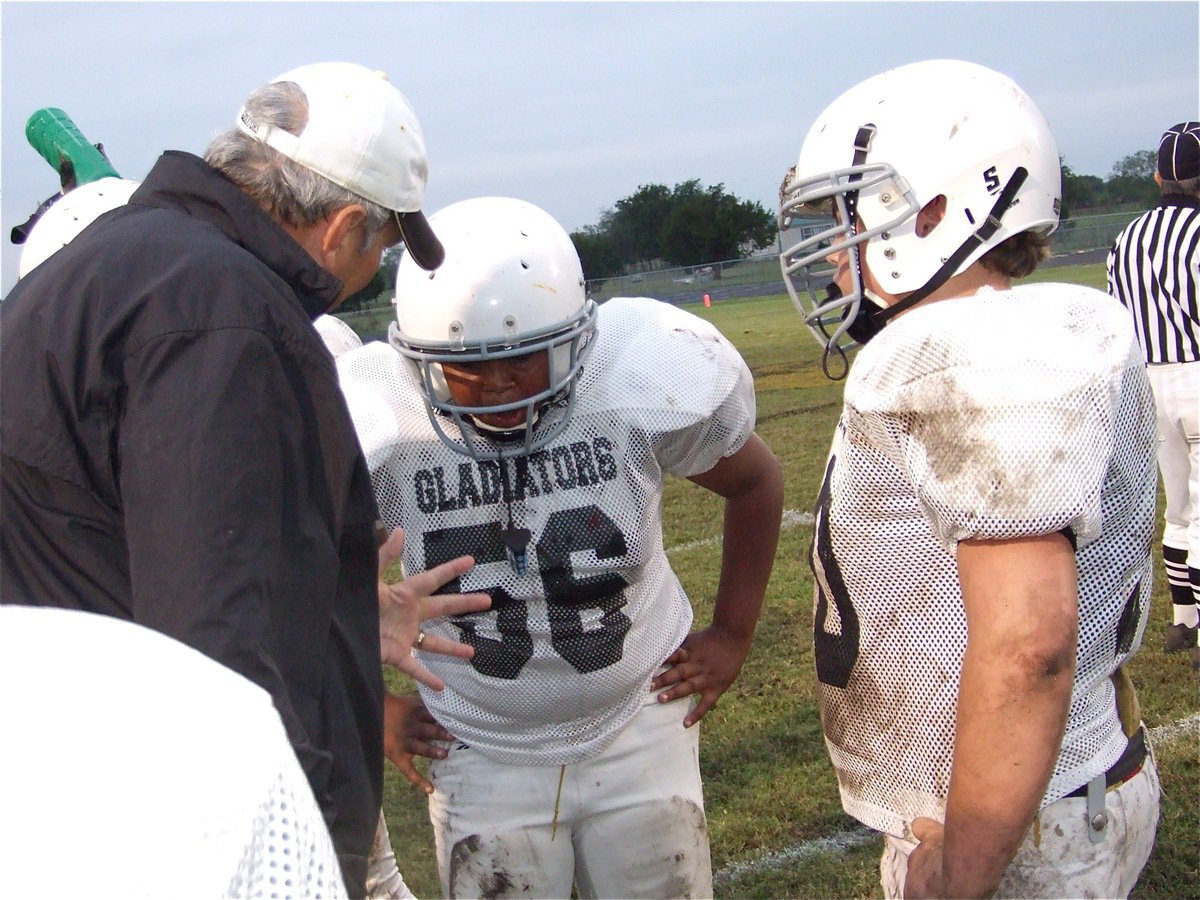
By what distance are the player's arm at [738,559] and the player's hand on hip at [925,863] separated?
3.23 ft

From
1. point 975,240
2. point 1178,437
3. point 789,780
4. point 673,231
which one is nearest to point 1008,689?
→ point 975,240

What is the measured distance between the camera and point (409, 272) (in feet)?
8.02

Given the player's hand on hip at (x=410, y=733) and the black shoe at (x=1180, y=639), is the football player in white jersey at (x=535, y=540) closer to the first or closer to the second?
the player's hand on hip at (x=410, y=733)

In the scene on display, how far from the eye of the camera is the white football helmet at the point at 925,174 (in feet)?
5.71

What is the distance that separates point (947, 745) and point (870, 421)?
449 mm

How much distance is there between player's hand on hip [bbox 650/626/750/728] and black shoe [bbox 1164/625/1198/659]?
8.85ft

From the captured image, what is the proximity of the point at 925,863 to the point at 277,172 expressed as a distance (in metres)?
1.25

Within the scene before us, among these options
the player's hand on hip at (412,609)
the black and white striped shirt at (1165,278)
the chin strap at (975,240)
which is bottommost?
the player's hand on hip at (412,609)

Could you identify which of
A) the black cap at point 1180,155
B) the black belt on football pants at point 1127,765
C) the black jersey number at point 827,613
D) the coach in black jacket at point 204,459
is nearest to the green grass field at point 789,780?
the black jersey number at point 827,613

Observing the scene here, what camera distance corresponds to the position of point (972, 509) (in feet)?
4.61

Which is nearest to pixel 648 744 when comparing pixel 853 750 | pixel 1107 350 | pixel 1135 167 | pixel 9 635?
pixel 853 750

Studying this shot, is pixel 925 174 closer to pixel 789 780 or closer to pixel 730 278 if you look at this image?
pixel 789 780

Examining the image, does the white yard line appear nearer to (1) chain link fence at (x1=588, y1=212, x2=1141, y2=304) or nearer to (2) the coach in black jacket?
A: (2) the coach in black jacket

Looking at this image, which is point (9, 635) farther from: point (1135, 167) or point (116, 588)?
point (1135, 167)
